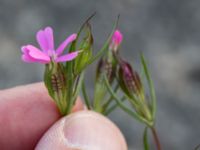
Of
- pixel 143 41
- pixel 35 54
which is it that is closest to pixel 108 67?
pixel 35 54

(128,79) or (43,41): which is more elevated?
(43,41)

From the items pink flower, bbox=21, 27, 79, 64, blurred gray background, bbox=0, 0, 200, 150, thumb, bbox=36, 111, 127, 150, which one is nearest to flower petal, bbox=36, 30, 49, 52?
pink flower, bbox=21, 27, 79, 64

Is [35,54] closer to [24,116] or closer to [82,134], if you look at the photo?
[82,134]

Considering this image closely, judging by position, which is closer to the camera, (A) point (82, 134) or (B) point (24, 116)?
(A) point (82, 134)

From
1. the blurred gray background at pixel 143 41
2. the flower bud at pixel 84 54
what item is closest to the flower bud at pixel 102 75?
the flower bud at pixel 84 54

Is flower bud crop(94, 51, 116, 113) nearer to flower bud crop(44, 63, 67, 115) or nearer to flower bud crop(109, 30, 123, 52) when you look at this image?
flower bud crop(109, 30, 123, 52)

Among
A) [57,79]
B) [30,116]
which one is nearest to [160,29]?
[30,116]

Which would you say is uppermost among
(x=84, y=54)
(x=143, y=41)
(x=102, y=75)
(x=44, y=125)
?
(x=84, y=54)

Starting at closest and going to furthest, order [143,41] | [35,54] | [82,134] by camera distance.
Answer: [35,54]
[82,134]
[143,41]
